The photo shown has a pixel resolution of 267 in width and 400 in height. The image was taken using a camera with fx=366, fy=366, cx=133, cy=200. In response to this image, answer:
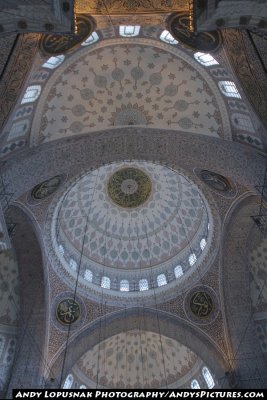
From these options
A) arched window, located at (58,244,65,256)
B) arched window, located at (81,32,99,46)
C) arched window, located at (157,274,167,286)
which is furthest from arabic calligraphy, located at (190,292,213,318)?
arched window, located at (81,32,99,46)

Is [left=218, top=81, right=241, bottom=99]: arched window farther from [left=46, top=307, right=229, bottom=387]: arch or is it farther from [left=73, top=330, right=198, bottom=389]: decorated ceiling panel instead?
[left=73, top=330, right=198, bottom=389]: decorated ceiling panel

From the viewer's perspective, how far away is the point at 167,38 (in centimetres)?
805

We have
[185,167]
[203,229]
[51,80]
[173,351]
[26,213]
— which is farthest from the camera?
[173,351]

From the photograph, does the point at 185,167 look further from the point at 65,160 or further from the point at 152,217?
the point at 152,217

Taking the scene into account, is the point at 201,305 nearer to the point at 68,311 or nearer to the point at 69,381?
the point at 68,311

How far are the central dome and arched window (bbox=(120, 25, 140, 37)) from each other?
20.4 feet

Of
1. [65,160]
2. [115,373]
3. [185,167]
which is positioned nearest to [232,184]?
[185,167]

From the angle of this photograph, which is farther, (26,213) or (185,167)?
(26,213)

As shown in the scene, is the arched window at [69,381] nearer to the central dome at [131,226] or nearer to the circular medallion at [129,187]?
the central dome at [131,226]

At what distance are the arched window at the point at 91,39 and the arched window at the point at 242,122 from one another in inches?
142

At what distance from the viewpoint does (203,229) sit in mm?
14062

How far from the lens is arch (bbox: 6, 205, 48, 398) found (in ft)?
38.2

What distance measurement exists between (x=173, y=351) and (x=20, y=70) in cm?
1449

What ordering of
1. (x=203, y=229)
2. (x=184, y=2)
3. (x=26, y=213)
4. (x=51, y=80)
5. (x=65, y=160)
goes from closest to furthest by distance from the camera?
(x=184, y=2) → (x=51, y=80) → (x=65, y=160) → (x=26, y=213) → (x=203, y=229)
